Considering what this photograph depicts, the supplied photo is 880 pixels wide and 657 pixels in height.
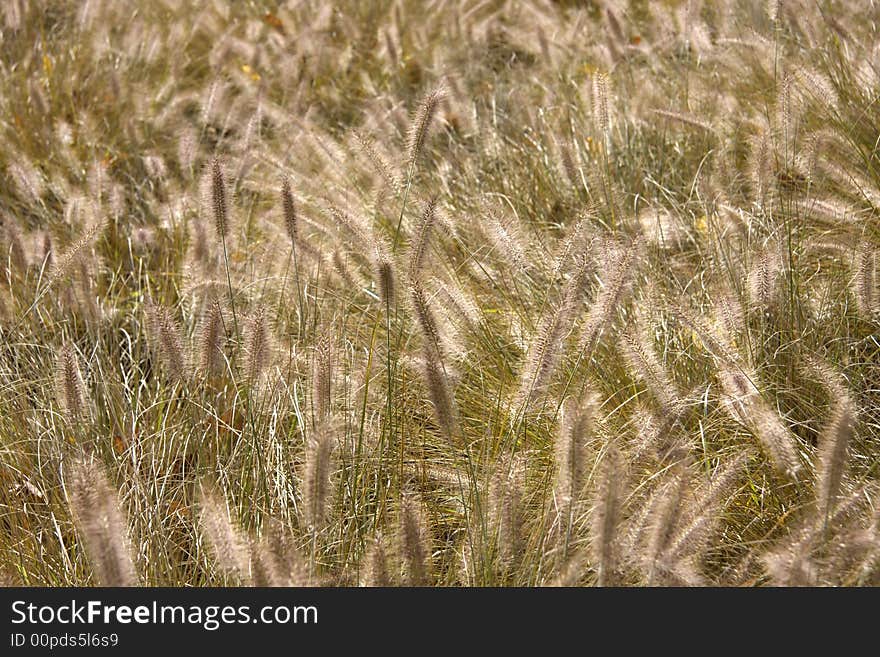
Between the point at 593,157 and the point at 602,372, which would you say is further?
the point at 593,157

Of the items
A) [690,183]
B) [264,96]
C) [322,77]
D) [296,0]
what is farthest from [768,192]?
[296,0]

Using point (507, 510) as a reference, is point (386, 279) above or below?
above

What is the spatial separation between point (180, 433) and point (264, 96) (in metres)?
2.03

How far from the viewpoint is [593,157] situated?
12.7 feet

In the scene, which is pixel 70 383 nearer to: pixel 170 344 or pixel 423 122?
pixel 170 344

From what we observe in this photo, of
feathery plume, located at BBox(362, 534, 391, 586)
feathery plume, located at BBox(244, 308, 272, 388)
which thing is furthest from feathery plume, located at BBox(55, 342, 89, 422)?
feathery plume, located at BBox(362, 534, 391, 586)

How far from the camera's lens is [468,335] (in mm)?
2781

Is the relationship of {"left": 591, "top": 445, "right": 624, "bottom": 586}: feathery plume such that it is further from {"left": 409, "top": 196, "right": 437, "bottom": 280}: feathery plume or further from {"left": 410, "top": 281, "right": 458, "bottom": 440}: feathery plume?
{"left": 409, "top": 196, "right": 437, "bottom": 280}: feathery plume

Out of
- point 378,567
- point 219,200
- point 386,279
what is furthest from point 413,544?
point 219,200

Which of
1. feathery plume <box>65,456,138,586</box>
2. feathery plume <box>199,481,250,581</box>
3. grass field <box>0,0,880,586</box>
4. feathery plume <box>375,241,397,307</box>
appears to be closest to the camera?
feathery plume <box>65,456,138,586</box>

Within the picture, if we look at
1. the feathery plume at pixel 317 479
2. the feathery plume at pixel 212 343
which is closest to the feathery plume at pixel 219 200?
the feathery plume at pixel 212 343

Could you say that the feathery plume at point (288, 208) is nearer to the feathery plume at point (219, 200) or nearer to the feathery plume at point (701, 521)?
the feathery plume at point (219, 200)

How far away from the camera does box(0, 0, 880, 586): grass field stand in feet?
6.23

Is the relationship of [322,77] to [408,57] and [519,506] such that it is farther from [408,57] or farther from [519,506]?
[519,506]
